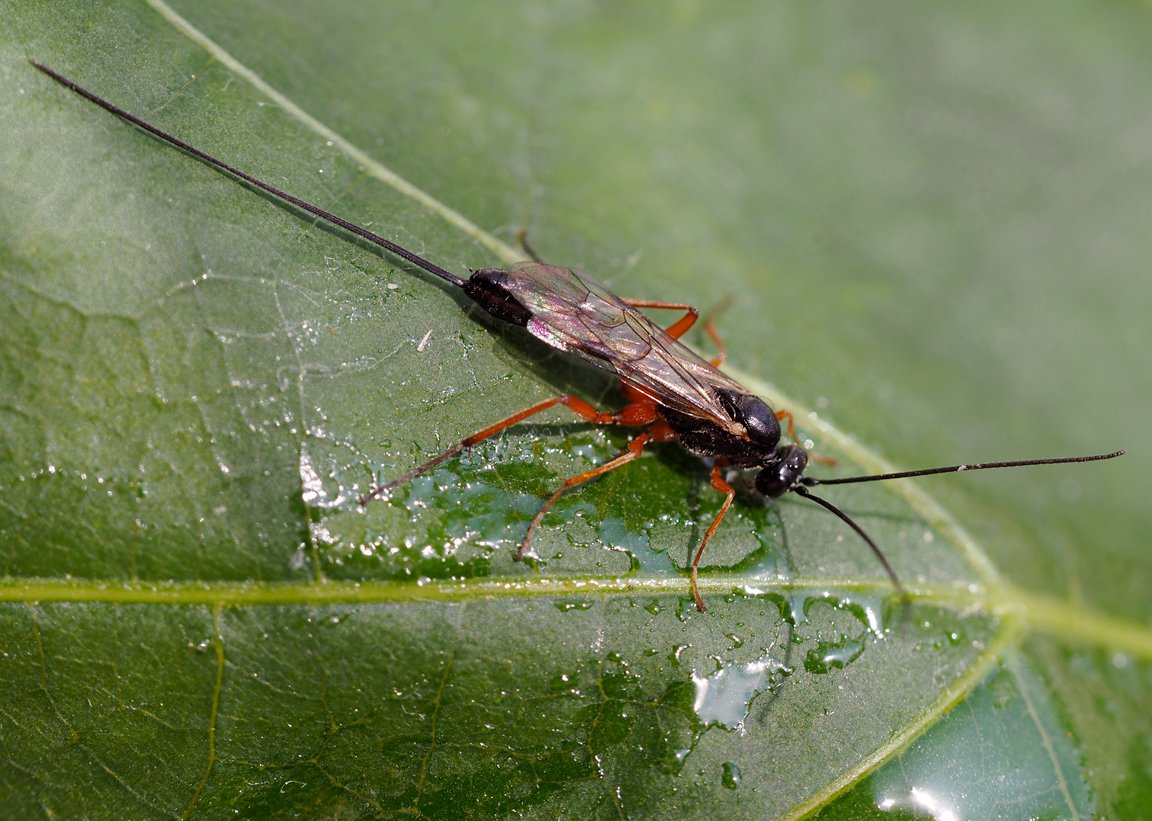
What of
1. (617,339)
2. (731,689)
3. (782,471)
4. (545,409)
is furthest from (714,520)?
(617,339)

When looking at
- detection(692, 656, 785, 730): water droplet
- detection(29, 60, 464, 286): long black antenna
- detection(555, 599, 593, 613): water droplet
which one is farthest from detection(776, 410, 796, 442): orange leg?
detection(29, 60, 464, 286): long black antenna

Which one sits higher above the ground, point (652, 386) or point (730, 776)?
point (652, 386)

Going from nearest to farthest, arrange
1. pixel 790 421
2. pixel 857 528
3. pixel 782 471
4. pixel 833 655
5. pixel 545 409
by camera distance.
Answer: pixel 833 655 → pixel 545 409 → pixel 857 528 → pixel 782 471 → pixel 790 421

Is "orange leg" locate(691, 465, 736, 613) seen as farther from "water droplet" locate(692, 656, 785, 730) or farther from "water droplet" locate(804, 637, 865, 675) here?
"water droplet" locate(804, 637, 865, 675)

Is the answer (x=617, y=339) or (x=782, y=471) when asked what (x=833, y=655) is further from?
(x=617, y=339)

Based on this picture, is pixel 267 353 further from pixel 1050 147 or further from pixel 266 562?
pixel 1050 147

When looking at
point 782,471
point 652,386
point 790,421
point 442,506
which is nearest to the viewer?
point 442,506

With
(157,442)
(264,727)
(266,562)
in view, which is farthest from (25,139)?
(264,727)
